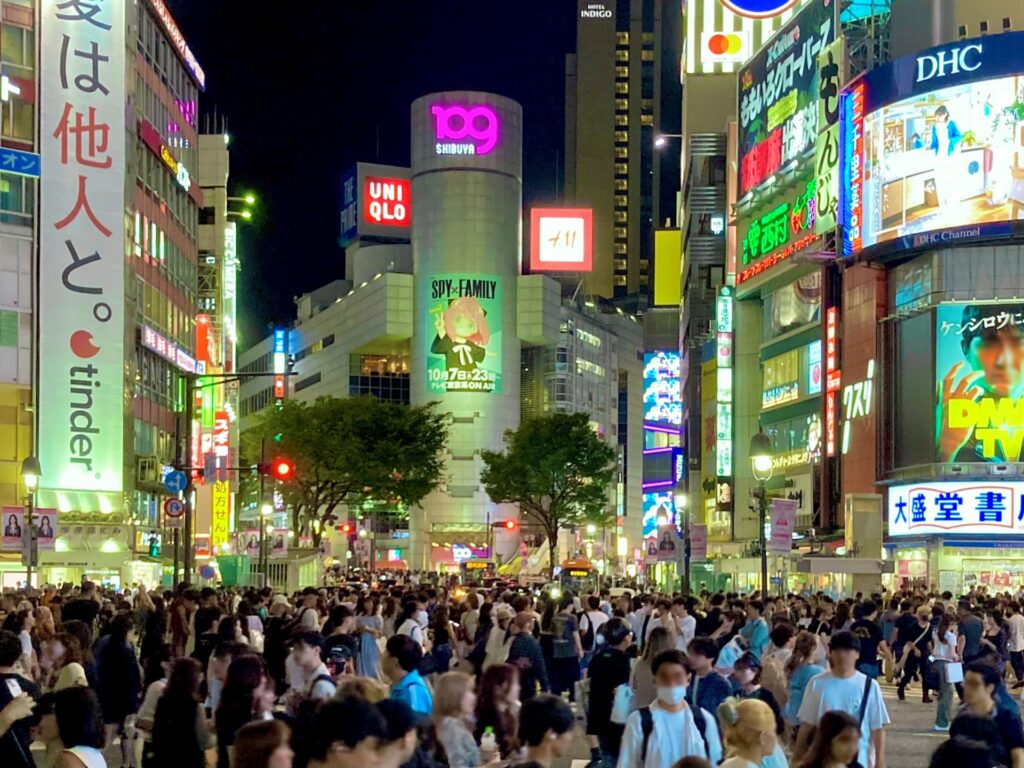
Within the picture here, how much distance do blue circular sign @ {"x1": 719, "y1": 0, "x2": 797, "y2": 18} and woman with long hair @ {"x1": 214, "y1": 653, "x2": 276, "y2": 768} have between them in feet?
312

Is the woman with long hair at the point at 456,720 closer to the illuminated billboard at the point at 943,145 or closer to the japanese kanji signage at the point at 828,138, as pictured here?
the illuminated billboard at the point at 943,145

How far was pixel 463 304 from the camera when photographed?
133250 mm

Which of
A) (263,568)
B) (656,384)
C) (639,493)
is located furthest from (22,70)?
(639,493)

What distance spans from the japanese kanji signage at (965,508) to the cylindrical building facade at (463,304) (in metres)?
73.8

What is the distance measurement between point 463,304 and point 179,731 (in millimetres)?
123424

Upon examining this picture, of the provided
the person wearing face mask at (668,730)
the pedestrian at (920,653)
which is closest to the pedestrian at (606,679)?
the person wearing face mask at (668,730)

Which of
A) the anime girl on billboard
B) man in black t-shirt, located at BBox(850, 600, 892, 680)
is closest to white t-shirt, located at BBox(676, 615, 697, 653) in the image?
man in black t-shirt, located at BBox(850, 600, 892, 680)

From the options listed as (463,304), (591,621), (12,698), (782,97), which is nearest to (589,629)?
(591,621)

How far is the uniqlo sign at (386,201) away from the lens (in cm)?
14488

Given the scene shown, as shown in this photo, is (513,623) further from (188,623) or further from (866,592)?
(866,592)

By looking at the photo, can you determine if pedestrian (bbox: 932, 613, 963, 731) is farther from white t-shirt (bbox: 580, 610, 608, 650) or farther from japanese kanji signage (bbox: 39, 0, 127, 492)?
japanese kanji signage (bbox: 39, 0, 127, 492)

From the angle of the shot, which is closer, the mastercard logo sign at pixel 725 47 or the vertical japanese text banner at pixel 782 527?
the vertical japanese text banner at pixel 782 527

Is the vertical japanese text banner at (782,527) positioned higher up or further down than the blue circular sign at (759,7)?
further down

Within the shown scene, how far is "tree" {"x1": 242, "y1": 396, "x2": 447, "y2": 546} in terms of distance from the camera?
8050 cm
